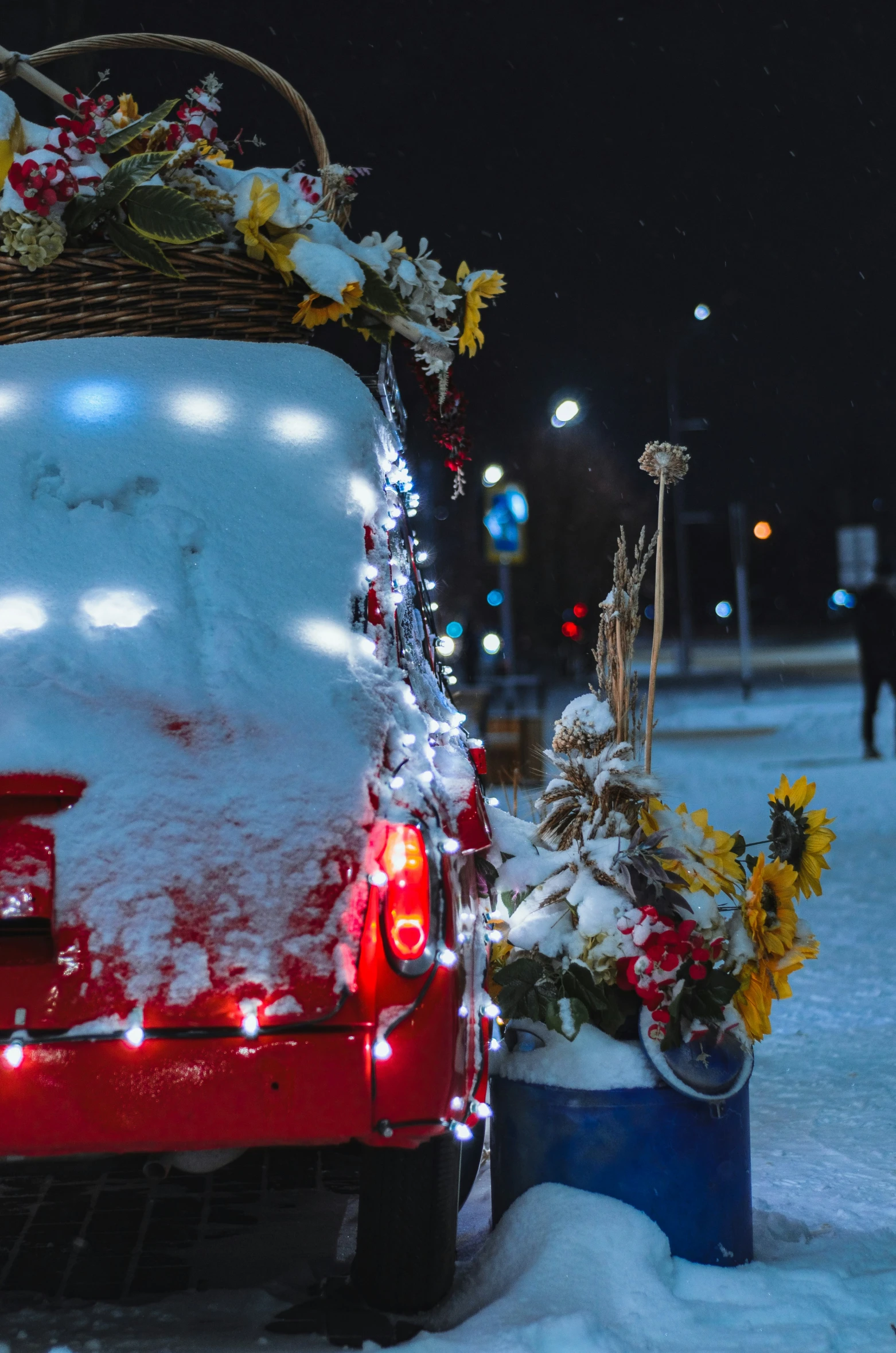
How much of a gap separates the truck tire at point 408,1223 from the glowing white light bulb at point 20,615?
4.31ft

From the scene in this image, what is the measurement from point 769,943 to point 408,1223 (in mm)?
1123

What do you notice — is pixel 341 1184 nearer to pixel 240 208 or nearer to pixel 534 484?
pixel 240 208

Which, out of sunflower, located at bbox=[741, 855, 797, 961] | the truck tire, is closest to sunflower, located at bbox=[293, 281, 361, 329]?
sunflower, located at bbox=[741, 855, 797, 961]

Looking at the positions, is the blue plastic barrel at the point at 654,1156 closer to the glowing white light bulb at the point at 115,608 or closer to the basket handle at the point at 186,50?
the glowing white light bulb at the point at 115,608

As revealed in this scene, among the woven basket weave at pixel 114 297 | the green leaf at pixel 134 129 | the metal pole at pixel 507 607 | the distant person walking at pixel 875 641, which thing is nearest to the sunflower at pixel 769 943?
the woven basket weave at pixel 114 297

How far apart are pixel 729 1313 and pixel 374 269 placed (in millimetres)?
2869

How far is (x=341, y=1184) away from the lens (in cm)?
436

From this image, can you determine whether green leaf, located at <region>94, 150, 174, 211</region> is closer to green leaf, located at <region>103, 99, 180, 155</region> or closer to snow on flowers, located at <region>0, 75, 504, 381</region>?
snow on flowers, located at <region>0, 75, 504, 381</region>

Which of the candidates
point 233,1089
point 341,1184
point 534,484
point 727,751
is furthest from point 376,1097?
point 534,484

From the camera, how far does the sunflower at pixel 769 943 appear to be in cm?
363

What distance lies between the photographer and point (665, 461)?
4340 mm

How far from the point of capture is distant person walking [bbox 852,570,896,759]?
15984 millimetres

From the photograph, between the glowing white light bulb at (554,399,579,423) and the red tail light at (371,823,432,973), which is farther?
the glowing white light bulb at (554,399,579,423)

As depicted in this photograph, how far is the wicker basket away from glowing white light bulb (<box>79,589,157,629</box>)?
3.49 ft
